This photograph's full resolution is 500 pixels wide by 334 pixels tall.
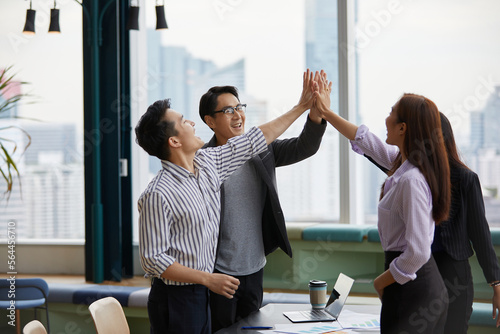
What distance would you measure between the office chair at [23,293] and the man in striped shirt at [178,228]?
210cm

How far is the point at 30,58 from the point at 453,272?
4.39 m

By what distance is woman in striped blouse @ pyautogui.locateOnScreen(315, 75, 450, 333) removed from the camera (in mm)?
1787

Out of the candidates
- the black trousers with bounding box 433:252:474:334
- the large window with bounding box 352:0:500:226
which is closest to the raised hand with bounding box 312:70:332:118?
the black trousers with bounding box 433:252:474:334

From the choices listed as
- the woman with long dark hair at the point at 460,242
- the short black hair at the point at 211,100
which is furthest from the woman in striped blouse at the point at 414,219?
the short black hair at the point at 211,100

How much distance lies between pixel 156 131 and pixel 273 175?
30.5 inches

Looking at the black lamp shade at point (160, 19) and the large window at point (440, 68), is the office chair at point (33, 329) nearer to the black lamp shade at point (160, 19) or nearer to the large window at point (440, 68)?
the black lamp shade at point (160, 19)

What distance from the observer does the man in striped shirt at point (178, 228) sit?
6.44ft

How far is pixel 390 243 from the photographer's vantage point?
194cm

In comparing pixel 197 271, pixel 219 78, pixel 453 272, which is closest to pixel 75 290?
pixel 219 78

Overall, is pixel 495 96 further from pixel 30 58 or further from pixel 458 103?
pixel 30 58

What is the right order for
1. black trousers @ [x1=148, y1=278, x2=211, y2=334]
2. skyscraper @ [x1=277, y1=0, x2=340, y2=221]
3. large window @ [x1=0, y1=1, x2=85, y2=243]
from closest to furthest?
black trousers @ [x1=148, y1=278, x2=211, y2=334] < skyscraper @ [x1=277, y1=0, x2=340, y2=221] < large window @ [x1=0, y1=1, x2=85, y2=243]

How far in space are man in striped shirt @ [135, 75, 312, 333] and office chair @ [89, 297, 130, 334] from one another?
0.57m

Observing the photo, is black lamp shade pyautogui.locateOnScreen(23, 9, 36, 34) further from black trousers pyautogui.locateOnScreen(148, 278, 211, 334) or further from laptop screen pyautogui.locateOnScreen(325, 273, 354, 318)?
laptop screen pyautogui.locateOnScreen(325, 273, 354, 318)

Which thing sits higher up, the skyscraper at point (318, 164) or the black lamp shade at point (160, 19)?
the black lamp shade at point (160, 19)
